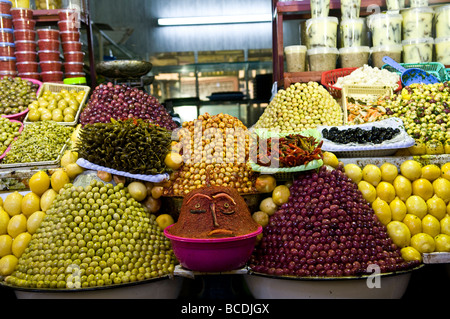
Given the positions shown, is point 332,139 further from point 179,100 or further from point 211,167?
point 179,100

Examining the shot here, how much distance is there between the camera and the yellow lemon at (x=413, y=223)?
7.45ft

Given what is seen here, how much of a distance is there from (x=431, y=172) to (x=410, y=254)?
0.59m

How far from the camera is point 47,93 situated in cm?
367

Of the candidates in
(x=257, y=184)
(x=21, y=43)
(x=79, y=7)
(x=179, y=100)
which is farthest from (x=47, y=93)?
(x=179, y=100)

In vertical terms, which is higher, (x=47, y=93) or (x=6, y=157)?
(x=47, y=93)

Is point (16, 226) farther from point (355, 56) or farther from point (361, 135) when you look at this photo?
point (355, 56)

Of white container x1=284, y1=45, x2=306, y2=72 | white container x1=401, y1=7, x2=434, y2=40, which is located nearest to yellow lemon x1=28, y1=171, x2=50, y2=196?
white container x1=284, y1=45, x2=306, y2=72

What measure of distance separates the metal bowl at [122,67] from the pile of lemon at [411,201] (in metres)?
2.17

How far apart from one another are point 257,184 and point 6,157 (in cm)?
182

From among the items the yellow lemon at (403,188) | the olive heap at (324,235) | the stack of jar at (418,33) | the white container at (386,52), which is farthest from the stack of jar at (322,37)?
the olive heap at (324,235)

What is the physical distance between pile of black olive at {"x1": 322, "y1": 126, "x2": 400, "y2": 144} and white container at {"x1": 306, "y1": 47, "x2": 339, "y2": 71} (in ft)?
4.57

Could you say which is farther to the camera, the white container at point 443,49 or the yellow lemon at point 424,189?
the white container at point 443,49

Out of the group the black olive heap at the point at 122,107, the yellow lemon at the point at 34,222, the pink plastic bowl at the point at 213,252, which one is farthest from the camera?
the black olive heap at the point at 122,107

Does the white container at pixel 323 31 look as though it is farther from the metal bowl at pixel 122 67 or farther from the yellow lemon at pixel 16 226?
the yellow lemon at pixel 16 226
